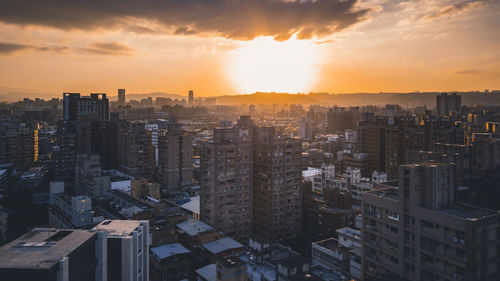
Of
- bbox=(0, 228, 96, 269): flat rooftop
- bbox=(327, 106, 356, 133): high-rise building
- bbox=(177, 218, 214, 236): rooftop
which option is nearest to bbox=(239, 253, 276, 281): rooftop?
bbox=(177, 218, 214, 236): rooftop

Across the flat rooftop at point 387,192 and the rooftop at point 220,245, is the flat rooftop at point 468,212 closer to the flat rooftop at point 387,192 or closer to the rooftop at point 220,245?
the flat rooftop at point 387,192

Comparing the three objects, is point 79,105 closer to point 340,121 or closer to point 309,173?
point 309,173

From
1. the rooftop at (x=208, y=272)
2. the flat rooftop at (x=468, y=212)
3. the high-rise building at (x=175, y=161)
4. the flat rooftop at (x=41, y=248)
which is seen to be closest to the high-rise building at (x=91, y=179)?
the high-rise building at (x=175, y=161)

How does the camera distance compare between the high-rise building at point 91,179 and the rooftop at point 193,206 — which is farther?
the high-rise building at point 91,179

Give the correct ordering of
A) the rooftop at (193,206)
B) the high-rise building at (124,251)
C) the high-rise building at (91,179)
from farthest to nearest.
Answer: the high-rise building at (91,179)
the rooftop at (193,206)
the high-rise building at (124,251)

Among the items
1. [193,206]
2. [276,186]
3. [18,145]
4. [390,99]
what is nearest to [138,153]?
[193,206]

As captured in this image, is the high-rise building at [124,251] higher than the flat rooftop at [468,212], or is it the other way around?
the flat rooftop at [468,212]

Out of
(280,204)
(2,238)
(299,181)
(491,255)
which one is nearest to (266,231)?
(280,204)
